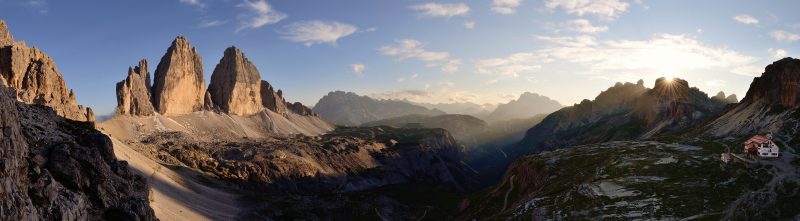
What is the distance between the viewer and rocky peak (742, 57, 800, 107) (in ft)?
449

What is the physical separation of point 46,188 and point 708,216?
78799 mm

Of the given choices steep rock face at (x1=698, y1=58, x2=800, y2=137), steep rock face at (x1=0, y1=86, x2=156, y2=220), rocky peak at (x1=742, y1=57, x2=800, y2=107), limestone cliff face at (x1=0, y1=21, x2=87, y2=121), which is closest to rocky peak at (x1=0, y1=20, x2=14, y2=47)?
limestone cliff face at (x1=0, y1=21, x2=87, y2=121)

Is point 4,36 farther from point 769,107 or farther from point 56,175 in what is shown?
point 769,107

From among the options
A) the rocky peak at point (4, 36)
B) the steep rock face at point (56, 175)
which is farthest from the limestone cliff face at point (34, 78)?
the steep rock face at point (56, 175)

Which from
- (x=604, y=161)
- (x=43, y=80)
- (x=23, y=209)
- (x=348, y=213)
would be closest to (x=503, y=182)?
(x=604, y=161)

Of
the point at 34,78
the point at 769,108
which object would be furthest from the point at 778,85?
the point at 34,78

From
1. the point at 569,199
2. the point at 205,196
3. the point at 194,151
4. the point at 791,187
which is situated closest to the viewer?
the point at 791,187

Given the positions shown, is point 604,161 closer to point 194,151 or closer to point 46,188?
point 46,188

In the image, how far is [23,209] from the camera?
49562mm

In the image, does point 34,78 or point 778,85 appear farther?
point 34,78

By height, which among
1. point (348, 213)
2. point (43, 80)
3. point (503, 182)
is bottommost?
point (348, 213)

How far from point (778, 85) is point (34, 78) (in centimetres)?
20841

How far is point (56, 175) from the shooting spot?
6838cm

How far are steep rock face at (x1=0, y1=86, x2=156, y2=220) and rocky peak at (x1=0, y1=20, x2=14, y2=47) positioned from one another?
7125 cm
